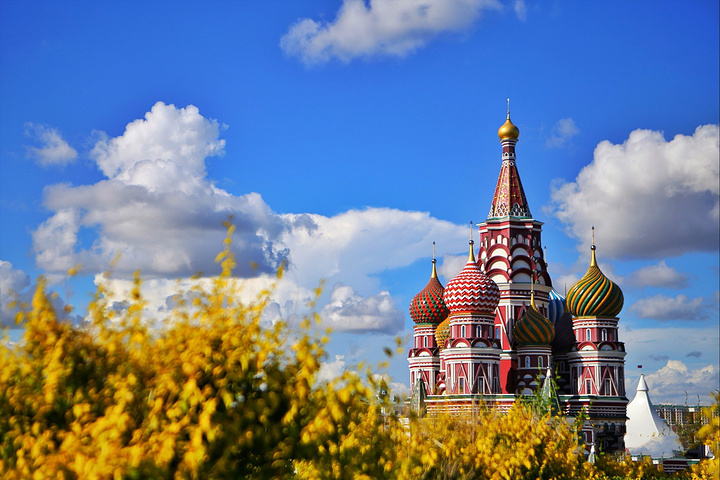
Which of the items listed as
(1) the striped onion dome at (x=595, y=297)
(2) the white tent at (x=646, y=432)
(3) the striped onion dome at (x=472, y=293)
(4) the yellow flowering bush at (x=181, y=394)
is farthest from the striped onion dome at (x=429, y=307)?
(4) the yellow flowering bush at (x=181, y=394)

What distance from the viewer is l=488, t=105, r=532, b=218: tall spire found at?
47.8m

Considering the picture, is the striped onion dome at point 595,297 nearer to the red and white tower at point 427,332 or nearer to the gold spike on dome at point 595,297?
the gold spike on dome at point 595,297

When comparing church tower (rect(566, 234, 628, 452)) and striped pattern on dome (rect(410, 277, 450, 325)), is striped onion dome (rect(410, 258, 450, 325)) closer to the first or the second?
striped pattern on dome (rect(410, 277, 450, 325))

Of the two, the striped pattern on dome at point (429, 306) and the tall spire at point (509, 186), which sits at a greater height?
the tall spire at point (509, 186)

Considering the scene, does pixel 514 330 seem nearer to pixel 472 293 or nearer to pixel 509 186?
pixel 472 293

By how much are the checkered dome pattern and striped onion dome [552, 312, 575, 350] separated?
522 cm

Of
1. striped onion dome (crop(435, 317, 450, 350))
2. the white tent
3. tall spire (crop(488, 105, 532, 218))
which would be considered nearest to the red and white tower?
striped onion dome (crop(435, 317, 450, 350))

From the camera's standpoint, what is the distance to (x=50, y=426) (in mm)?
6402

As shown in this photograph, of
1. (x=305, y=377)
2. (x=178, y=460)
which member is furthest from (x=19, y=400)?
(x=305, y=377)

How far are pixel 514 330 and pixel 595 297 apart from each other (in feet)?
14.5

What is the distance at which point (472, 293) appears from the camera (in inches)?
1663

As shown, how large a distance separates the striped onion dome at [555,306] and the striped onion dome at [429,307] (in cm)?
583

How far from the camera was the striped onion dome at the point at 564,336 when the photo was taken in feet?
151

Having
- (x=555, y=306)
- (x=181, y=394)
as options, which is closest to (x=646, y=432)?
(x=555, y=306)
